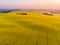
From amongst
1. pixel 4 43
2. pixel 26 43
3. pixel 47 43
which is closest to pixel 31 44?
pixel 26 43

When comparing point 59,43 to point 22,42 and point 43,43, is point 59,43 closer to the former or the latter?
point 43,43

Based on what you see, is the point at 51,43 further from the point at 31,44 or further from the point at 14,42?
the point at 14,42

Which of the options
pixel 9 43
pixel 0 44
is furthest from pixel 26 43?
pixel 0 44

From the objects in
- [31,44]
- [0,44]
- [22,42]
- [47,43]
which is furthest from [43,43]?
[0,44]

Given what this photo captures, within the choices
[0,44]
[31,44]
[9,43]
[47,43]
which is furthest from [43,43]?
[0,44]

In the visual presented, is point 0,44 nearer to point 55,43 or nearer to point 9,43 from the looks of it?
point 9,43

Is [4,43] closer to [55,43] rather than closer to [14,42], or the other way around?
[14,42]
